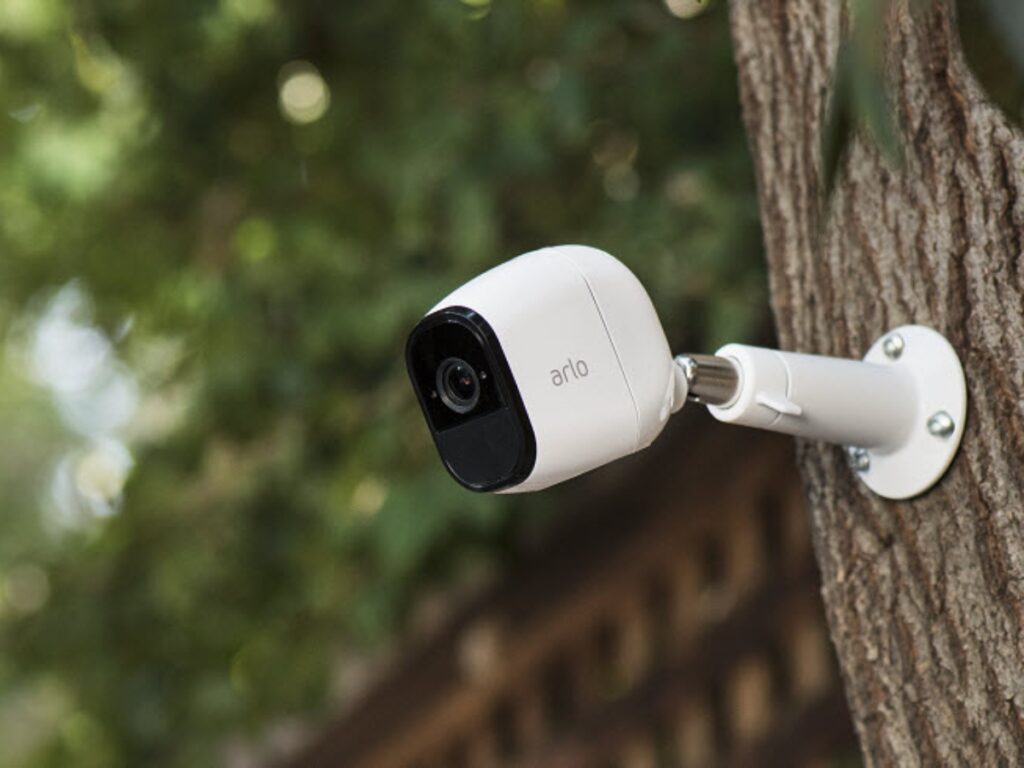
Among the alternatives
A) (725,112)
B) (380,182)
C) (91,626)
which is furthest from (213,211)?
(725,112)

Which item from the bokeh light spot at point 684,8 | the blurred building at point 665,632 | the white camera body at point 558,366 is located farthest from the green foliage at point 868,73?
the blurred building at point 665,632

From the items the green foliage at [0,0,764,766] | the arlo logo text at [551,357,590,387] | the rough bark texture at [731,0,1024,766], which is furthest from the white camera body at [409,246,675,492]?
the green foliage at [0,0,764,766]

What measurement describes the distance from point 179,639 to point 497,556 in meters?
0.49

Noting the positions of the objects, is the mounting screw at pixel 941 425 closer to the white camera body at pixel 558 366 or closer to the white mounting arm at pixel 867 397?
the white mounting arm at pixel 867 397

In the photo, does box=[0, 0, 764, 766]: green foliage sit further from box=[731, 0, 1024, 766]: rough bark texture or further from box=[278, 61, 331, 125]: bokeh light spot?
box=[731, 0, 1024, 766]: rough bark texture

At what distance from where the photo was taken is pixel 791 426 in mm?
763

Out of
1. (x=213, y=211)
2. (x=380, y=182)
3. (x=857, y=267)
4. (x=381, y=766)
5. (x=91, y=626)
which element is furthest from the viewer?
(x=381, y=766)

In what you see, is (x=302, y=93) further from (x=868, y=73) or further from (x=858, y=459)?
(x=868, y=73)

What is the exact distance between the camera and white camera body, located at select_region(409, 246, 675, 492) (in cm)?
68

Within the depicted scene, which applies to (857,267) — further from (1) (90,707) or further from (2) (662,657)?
(1) (90,707)

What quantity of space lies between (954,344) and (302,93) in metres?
1.50

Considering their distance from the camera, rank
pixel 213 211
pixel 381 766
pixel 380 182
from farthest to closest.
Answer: pixel 381 766 < pixel 213 211 < pixel 380 182

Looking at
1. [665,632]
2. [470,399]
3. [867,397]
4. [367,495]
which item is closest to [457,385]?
[470,399]

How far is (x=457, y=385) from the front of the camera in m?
0.71
